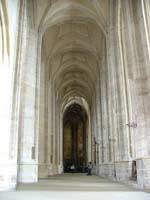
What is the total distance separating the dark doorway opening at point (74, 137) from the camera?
135 feet

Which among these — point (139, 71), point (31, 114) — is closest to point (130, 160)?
point (139, 71)

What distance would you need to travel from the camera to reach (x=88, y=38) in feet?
64.4

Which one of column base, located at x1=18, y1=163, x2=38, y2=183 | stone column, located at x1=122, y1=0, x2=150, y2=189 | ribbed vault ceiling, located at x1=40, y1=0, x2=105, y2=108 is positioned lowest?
column base, located at x1=18, y1=163, x2=38, y2=183

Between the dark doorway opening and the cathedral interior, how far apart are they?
17052 millimetres

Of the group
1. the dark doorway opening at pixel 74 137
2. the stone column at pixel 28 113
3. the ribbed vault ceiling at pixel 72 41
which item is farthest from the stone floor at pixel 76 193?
the dark doorway opening at pixel 74 137

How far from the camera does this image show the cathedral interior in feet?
27.5

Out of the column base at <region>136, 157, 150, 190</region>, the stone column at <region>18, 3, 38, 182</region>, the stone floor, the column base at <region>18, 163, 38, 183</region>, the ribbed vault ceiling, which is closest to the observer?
the stone floor

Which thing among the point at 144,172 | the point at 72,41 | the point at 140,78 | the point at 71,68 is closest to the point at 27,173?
the point at 144,172

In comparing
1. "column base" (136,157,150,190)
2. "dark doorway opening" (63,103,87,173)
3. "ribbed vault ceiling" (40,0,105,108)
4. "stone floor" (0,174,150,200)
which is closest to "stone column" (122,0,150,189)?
"column base" (136,157,150,190)

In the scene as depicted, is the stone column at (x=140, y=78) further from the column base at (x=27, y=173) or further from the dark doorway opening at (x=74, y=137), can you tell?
the dark doorway opening at (x=74, y=137)

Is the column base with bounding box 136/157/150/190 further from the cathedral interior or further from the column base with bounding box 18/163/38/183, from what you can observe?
the column base with bounding box 18/163/38/183

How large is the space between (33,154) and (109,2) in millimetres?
10154

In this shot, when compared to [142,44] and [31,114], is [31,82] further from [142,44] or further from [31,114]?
[142,44]

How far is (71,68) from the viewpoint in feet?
83.7
